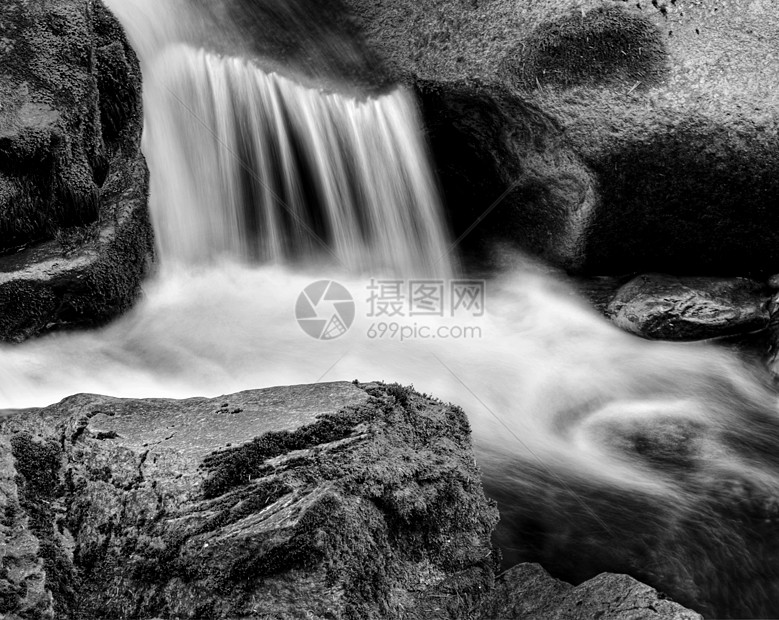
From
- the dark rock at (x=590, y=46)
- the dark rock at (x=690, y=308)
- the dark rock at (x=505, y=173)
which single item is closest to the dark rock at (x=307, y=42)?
the dark rock at (x=505, y=173)

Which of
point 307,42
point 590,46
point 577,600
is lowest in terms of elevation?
point 577,600

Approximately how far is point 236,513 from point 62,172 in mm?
2931

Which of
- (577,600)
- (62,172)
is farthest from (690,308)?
(62,172)

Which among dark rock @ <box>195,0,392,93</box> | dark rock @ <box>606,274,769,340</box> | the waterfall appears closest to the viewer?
dark rock @ <box>606,274,769,340</box>

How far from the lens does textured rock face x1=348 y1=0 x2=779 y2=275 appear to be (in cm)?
547

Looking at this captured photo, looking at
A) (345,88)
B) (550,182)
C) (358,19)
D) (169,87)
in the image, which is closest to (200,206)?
(169,87)

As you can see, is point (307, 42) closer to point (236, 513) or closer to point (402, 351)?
point (402, 351)

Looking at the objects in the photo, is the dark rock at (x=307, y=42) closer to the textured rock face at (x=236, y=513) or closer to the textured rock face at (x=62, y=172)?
the textured rock face at (x=62, y=172)

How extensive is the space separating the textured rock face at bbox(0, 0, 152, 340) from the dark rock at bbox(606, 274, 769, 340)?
3832 mm

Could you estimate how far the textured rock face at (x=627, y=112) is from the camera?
5473 millimetres

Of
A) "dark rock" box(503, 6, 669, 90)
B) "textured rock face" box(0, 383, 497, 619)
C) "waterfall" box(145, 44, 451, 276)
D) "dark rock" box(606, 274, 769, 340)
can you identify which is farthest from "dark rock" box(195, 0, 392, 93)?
"textured rock face" box(0, 383, 497, 619)

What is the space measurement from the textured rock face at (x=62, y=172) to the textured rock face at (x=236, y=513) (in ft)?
6.18

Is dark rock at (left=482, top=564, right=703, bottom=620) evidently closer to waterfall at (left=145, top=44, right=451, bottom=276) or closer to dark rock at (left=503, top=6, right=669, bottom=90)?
waterfall at (left=145, top=44, right=451, bottom=276)

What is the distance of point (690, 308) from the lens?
19.0ft
